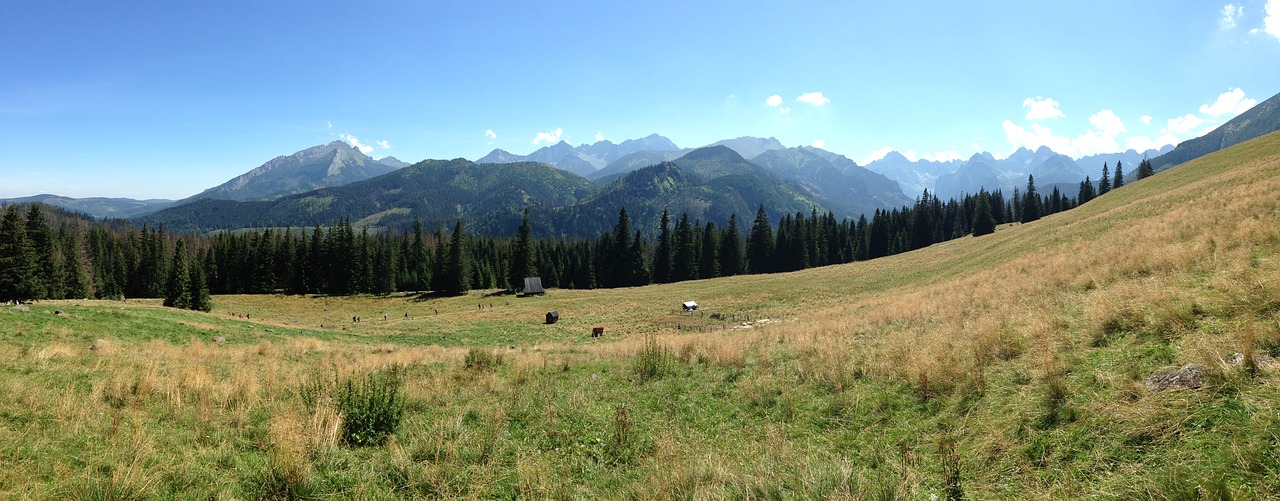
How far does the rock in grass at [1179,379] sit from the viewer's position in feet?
16.8

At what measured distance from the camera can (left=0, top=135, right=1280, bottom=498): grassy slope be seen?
458 cm

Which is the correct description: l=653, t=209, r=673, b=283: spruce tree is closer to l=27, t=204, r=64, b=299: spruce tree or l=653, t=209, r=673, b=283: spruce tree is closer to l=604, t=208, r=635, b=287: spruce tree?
l=604, t=208, r=635, b=287: spruce tree

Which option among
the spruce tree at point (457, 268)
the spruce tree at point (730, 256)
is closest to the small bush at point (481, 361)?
the spruce tree at point (457, 268)

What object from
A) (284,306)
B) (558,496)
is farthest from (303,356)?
(284,306)

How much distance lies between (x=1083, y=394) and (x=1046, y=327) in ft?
11.2

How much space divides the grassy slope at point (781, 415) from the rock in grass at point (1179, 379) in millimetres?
134

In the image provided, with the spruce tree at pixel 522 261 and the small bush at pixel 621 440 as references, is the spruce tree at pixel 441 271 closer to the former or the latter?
the spruce tree at pixel 522 261

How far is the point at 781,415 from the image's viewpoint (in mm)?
7379

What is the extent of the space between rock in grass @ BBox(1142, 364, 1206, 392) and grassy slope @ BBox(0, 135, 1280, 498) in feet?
0.44

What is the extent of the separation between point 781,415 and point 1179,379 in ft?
15.2

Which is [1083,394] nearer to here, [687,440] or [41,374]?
[687,440]

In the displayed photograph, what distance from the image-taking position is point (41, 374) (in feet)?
27.2

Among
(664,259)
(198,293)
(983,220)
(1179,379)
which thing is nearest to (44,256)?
(198,293)

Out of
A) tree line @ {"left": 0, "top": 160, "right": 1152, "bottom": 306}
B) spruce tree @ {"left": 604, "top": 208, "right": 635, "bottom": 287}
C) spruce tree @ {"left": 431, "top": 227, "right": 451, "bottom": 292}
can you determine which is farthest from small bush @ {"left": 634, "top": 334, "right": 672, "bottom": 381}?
spruce tree @ {"left": 431, "top": 227, "right": 451, "bottom": 292}
